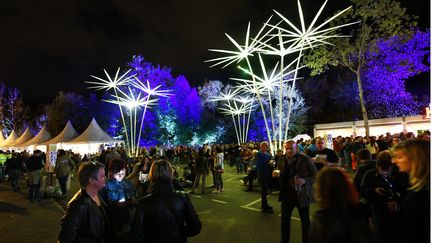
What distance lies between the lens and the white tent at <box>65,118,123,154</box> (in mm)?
27644

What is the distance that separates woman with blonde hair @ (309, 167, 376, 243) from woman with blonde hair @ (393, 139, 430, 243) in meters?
0.30

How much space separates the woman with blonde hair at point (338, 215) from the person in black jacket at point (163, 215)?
126 cm

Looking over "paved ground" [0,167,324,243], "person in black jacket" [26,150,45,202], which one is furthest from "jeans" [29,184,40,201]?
"paved ground" [0,167,324,243]

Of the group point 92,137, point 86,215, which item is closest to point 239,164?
point 92,137

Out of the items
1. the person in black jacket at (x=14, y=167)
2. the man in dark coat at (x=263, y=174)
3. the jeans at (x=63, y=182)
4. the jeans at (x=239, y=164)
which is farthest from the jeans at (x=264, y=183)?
the person in black jacket at (x=14, y=167)

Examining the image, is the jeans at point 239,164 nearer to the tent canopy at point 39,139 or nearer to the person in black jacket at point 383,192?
the person in black jacket at point 383,192

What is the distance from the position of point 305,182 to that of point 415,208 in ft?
8.83

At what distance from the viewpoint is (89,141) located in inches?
1078

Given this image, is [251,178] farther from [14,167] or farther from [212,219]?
[14,167]

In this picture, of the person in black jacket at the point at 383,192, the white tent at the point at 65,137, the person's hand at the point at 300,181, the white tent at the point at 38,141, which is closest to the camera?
the person in black jacket at the point at 383,192

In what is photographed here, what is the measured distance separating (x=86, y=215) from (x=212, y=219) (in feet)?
16.5

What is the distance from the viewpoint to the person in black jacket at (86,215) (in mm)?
2738

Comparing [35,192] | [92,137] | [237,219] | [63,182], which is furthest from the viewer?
[92,137]

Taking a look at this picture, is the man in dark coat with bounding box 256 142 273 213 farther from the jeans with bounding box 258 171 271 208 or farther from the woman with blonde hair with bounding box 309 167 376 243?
the woman with blonde hair with bounding box 309 167 376 243
